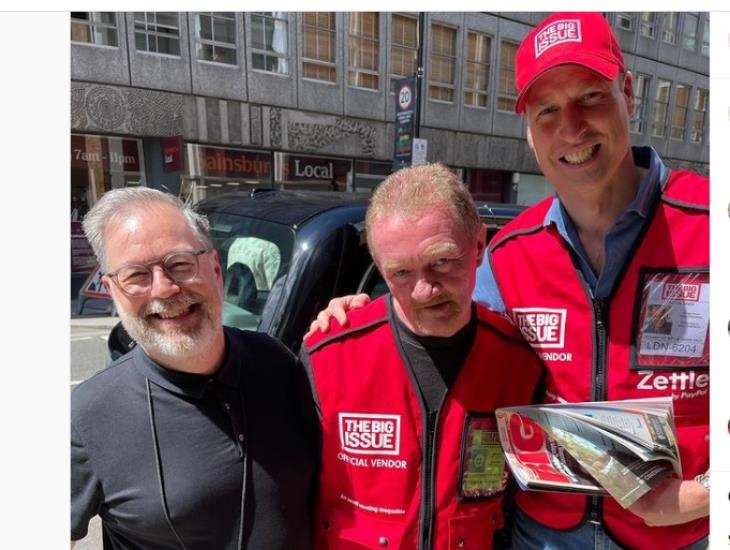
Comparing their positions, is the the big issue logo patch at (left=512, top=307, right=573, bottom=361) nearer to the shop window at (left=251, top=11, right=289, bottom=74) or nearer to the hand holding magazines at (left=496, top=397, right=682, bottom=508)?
the hand holding magazines at (left=496, top=397, right=682, bottom=508)

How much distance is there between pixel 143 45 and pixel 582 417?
11823mm

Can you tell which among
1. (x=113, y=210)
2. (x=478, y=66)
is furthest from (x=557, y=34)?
(x=478, y=66)

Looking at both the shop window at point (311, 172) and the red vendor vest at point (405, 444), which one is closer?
the red vendor vest at point (405, 444)

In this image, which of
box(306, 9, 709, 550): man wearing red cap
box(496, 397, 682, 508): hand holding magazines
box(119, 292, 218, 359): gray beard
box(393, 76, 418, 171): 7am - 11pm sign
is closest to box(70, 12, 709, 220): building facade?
box(393, 76, 418, 171): 7am - 11pm sign

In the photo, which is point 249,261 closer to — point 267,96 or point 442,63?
point 267,96

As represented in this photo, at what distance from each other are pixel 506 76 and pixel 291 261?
13230 millimetres

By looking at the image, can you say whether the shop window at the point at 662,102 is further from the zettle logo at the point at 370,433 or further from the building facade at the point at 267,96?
the building facade at the point at 267,96

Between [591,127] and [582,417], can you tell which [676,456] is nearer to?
[582,417]

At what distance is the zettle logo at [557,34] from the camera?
124 cm

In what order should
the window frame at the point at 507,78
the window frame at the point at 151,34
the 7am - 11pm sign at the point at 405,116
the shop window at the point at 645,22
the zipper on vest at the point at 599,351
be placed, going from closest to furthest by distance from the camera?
1. the shop window at the point at 645,22
2. the zipper on vest at the point at 599,351
3. the 7am - 11pm sign at the point at 405,116
4. the window frame at the point at 151,34
5. the window frame at the point at 507,78

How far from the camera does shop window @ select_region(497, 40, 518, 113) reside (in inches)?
463

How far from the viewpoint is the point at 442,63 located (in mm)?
12906

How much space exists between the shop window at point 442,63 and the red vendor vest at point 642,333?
10.4 m

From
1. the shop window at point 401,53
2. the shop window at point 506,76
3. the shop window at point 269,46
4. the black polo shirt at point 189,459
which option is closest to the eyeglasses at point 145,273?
the black polo shirt at point 189,459
